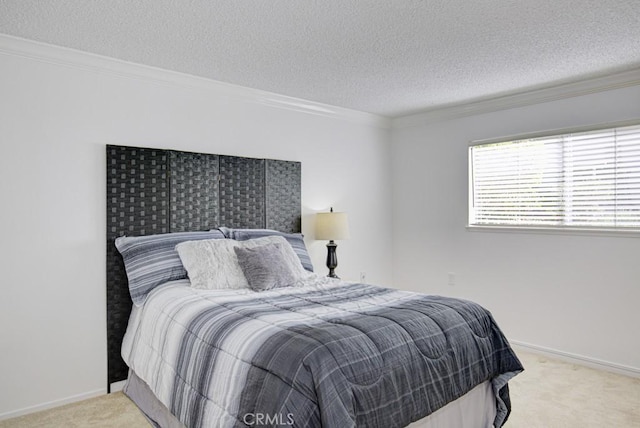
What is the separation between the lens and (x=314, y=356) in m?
1.69

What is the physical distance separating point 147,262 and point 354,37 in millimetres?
2104

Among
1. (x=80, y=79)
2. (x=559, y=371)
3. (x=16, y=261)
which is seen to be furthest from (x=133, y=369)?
(x=559, y=371)

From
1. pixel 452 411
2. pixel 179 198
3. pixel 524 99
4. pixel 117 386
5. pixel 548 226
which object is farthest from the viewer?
pixel 524 99

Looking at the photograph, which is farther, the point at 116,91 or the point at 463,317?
the point at 116,91

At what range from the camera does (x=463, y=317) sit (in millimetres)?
2406

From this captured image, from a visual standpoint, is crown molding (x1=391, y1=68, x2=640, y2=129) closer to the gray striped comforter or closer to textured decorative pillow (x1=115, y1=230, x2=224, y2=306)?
the gray striped comforter

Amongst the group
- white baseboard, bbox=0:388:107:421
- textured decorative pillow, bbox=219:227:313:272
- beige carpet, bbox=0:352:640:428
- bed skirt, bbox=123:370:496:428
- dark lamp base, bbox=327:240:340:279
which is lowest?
beige carpet, bbox=0:352:640:428

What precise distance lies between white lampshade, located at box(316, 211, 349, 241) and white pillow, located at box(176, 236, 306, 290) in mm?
1030

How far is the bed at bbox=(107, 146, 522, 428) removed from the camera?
5.63 feet

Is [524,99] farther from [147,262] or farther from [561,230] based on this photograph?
[147,262]

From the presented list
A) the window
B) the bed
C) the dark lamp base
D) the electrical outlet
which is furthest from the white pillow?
the window

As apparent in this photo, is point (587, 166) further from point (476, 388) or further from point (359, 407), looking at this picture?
point (359, 407)

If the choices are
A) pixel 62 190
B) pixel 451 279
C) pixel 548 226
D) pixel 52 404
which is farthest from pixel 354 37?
pixel 52 404

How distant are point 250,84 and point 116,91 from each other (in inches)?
43.8
